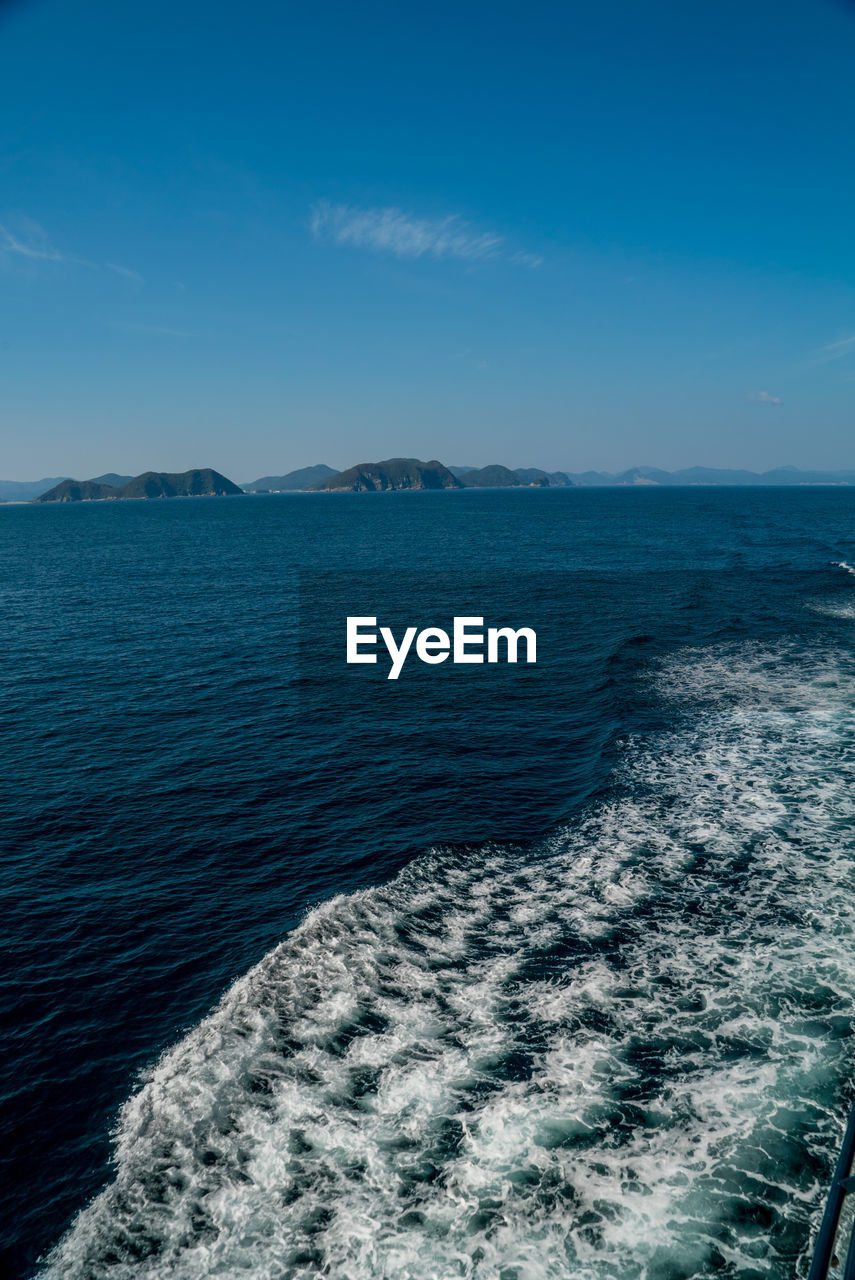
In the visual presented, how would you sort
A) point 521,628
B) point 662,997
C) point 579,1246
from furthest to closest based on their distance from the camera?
1. point 521,628
2. point 662,997
3. point 579,1246

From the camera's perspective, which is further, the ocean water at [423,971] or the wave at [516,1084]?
the ocean water at [423,971]

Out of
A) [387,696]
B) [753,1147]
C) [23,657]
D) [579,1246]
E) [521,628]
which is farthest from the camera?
[521,628]

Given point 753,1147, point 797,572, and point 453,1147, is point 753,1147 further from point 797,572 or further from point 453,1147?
point 797,572

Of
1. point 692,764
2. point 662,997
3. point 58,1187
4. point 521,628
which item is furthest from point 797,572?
point 58,1187

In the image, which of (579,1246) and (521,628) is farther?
(521,628)

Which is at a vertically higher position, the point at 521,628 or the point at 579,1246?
the point at 521,628
